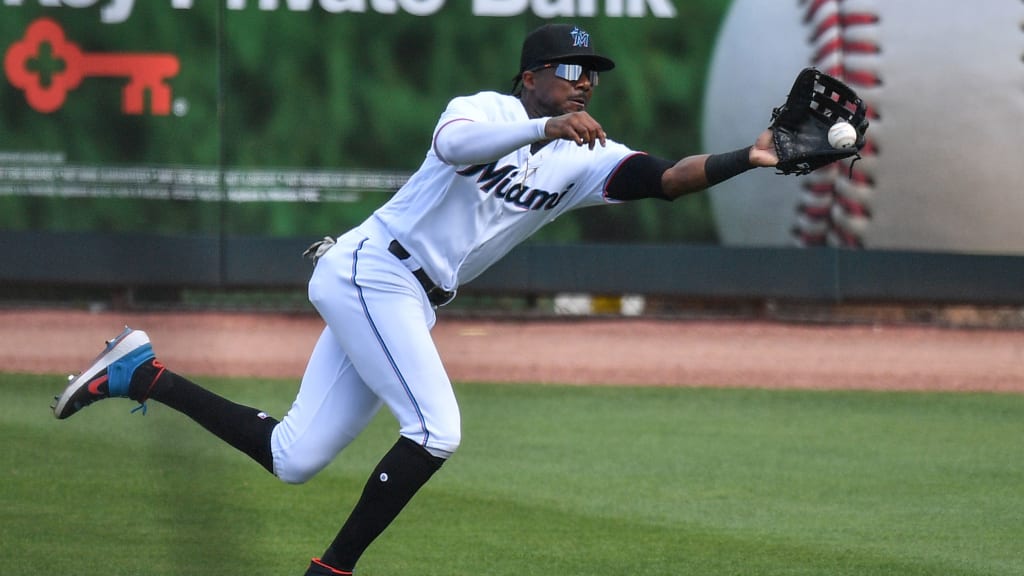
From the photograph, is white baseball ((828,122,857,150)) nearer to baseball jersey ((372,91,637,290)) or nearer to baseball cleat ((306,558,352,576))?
baseball jersey ((372,91,637,290))

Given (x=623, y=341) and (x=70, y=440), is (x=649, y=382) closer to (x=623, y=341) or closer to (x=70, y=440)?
(x=623, y=341)

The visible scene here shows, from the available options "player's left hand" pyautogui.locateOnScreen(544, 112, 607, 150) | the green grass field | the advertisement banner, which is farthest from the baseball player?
the advertisement banner

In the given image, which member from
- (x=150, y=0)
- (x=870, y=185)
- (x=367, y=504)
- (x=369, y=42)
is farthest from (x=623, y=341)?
(x=367, y=504)

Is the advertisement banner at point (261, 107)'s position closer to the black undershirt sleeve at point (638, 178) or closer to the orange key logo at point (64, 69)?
the orange key logo at point (64, 69)

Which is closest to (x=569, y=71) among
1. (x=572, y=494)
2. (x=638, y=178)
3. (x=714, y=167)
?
(x=638, y=178)

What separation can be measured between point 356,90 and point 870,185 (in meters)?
3.97

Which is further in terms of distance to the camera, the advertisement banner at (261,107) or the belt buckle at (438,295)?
the advertisement banner at (261,107)

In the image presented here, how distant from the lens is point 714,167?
385 cm

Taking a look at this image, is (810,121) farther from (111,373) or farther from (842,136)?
(111,373)

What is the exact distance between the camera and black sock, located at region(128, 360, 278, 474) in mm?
4090

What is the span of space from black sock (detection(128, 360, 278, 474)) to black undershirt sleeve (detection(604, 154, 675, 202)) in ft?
3.89

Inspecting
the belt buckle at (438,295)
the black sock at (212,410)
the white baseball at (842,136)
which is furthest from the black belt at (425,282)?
the white baseball at (842,136)

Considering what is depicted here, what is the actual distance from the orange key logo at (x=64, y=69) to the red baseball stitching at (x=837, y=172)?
192 inches

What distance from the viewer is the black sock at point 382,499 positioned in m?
3.75
